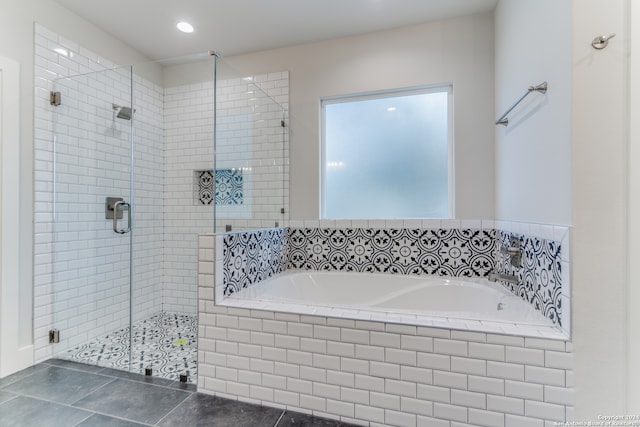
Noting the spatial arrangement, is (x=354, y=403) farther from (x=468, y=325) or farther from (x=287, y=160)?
(x=287, y=160)

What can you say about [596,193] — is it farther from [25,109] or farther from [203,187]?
[25,109]

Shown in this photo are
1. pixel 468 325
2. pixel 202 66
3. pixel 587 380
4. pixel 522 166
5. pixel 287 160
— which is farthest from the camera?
pixel 287 160

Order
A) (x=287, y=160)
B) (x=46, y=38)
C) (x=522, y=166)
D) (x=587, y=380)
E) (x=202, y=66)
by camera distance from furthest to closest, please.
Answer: (x=287, y=160), (x=202, y=66), (x=46, y=38), (x=522, y=166), (x=587, y=380)

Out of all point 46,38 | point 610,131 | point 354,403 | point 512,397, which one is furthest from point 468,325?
point 46,38

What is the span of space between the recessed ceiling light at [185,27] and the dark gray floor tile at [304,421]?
116 inches

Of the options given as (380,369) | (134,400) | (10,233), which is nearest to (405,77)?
(380,369)

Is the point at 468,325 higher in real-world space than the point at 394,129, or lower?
lower

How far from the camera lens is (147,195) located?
8.75ft

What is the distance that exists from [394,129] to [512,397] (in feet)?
6.77

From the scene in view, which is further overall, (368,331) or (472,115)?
(472,115)

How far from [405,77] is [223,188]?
1777 millimetres

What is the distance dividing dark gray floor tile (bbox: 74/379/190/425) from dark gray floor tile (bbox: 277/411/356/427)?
63 cm

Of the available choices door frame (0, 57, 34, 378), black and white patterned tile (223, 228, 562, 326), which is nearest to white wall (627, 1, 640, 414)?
black and white patterned tile (223, 228, 562, 326)

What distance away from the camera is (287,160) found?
109 inches
